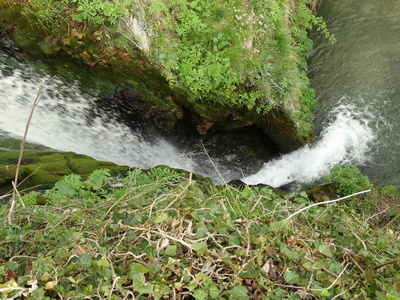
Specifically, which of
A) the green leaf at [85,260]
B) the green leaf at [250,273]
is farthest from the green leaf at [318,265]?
the green leaf at [85,260]

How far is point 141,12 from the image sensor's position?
191 inches

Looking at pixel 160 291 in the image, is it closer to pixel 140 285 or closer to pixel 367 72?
pixel 140 285

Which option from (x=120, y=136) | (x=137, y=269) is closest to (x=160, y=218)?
(x=137, y=269)

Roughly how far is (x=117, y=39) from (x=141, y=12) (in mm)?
673

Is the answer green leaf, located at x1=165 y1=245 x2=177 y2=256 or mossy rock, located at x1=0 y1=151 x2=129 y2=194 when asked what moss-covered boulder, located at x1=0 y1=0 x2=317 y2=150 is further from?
green leaf, located at x1=165 y1=245 x2=177 y2=256

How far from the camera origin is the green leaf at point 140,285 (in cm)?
127

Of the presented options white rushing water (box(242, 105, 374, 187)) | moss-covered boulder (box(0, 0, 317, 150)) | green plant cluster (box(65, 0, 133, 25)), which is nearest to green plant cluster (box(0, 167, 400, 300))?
moss-covered boulder (box(0, 0, 317, 150))

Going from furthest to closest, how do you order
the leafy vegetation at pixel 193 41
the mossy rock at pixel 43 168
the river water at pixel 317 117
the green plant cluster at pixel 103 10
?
the river water at pixel 317 117 < the leafy vegetation at pixel 193 41 < the green plant cluster at pixel 103 10 < the mossy rock at pixel 43 168

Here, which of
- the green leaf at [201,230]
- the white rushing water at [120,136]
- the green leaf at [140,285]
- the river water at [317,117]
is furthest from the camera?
the river water at [317,117]

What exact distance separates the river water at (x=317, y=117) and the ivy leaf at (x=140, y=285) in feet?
14.0

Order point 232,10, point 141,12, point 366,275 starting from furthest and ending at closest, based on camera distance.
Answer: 1. point 232,10
2. point 141,12
3. point 366,275

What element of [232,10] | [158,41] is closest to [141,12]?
[158,41]

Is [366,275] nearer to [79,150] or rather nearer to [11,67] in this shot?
[79,150]

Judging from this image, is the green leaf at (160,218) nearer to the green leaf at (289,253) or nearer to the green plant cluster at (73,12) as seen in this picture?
the green leaf at (289,253)
